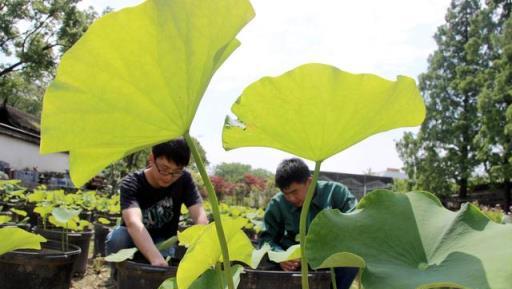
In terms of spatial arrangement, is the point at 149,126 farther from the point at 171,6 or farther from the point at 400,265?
the point at 400,265

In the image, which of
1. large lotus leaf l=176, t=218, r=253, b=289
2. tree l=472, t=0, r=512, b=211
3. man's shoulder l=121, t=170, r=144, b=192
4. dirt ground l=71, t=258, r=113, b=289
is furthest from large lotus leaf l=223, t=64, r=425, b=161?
tree l=472, t=0, r=512, b=211

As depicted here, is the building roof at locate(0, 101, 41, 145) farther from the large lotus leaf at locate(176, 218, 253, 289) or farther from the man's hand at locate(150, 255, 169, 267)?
the large lotus leaf at locate(176, 218, 253, 289)

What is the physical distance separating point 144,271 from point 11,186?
429 cm

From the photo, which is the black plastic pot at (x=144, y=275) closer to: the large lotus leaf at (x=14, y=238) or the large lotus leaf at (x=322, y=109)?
the large lotus leaf at (x=14, y=238)

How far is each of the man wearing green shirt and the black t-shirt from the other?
1.19 ft

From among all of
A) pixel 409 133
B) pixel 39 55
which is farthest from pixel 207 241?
pixel 409 133

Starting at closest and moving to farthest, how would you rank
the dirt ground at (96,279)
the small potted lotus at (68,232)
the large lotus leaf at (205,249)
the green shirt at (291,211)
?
the large lotus leaf at (205,249) < the green shirt at (291,211) < the small potted lotus at (68,232) < the dirt ground at (96,279)

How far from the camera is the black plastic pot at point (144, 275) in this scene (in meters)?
1.48

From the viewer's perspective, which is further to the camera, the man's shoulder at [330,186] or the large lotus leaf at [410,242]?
the man's shoulder at [330,186]

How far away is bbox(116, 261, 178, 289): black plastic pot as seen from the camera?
1.48m

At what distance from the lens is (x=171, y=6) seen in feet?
1.41

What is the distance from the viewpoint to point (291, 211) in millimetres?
2221

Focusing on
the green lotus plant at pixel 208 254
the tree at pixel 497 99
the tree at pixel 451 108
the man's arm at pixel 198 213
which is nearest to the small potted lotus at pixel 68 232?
the man's arm at pixel 198 213

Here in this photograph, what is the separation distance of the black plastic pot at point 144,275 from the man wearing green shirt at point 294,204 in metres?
0.56
